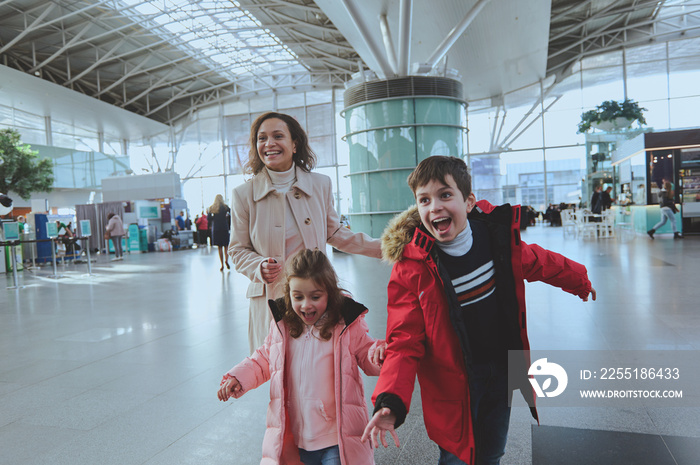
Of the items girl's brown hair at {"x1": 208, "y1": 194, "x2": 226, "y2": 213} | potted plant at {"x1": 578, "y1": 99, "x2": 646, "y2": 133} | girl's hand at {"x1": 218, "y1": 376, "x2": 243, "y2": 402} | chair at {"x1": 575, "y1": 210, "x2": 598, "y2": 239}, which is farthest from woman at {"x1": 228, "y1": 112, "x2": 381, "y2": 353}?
potted plant at {"x1": 578, "y1": 99, "x2": 646, "y2": 133}

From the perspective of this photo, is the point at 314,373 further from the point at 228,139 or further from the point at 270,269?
the point at 228,139

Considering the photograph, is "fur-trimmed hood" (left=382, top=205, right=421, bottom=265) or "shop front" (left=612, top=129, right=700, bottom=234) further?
"shop front" (left=612, top=129, right=700, bottom=234)

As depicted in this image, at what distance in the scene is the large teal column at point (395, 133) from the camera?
11.7 m

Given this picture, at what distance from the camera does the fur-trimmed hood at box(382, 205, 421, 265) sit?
1.79 m

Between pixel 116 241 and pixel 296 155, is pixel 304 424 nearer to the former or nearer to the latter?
pixel 296 155

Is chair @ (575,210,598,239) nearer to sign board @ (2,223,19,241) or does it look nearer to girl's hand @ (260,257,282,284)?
girl's hand @ (260,257,282,284)

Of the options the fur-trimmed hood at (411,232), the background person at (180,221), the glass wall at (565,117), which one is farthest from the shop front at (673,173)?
the background person at (180,221)

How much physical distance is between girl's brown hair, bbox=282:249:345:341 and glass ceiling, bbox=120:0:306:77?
2222 centimetres

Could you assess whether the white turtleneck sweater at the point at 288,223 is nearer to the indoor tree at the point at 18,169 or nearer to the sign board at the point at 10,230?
the sign board at the point at 10,230

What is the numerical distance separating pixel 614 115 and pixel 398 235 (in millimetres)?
24324

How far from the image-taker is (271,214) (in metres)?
2.35

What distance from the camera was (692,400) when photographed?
295 cm

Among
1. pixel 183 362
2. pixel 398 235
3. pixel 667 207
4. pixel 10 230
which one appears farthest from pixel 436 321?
pixel 667 207

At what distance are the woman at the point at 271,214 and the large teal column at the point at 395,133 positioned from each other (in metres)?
9.18
